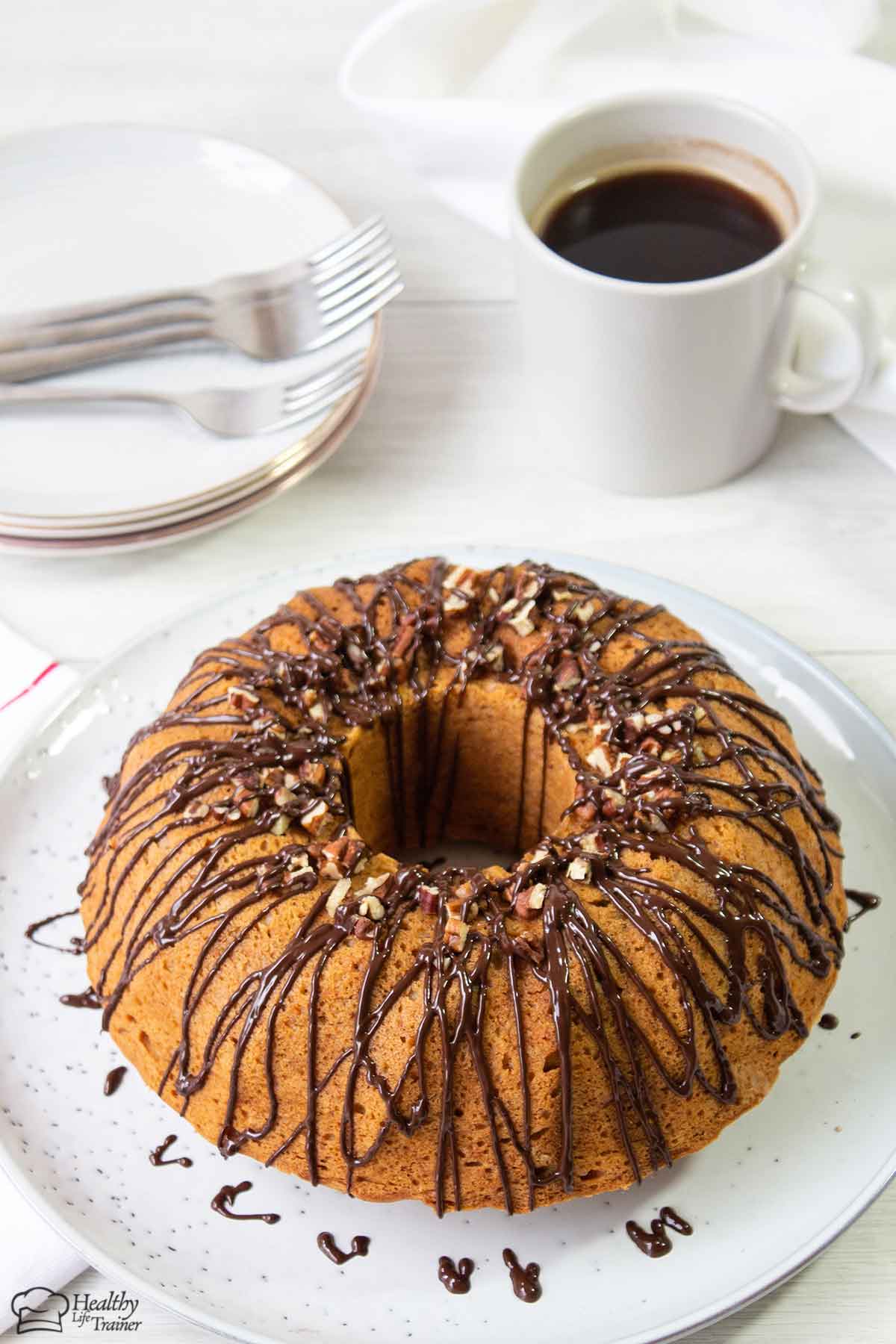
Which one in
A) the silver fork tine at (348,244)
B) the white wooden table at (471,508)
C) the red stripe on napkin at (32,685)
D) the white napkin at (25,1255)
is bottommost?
the white napkin at (25,1255)

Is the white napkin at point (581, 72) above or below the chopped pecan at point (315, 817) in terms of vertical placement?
above

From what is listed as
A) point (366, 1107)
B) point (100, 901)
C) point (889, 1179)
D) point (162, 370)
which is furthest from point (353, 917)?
point (162, 370)

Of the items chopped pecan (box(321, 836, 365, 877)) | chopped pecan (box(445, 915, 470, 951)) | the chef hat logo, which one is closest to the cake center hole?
chopped pecan (box(321, 836, 365, 877))

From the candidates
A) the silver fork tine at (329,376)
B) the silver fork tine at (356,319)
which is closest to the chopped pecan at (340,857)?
the silver fork tine at (329,376)

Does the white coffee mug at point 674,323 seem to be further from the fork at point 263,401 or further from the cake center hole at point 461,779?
the cake center hole at point 461,779

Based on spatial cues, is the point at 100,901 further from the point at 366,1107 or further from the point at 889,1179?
the point at 889,1179
